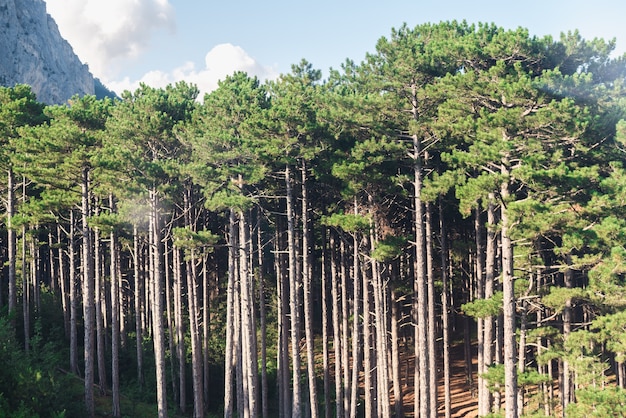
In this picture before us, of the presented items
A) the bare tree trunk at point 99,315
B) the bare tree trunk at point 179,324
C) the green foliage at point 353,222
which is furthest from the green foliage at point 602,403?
the bare tree trunk at point 99,315

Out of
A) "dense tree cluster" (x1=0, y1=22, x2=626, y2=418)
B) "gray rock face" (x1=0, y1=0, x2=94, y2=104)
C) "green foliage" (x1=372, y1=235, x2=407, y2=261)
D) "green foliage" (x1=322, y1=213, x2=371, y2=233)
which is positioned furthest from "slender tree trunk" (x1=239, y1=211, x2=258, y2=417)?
"gray rock face" (x1=0, y1=0, x2=94, y2=104)

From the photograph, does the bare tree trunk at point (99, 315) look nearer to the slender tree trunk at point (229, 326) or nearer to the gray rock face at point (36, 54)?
the slender tree trunk at point (229, 326)

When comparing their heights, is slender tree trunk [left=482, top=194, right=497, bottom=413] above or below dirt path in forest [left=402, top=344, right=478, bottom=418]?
above

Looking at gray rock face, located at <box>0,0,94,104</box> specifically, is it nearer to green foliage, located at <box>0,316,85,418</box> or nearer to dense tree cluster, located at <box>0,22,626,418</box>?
dense tree cluster, located at <box>0,22,626,418</box>

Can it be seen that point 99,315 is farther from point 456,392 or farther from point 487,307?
point 456,392

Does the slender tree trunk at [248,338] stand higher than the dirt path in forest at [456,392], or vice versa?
the slender tree trunk at [248,338]

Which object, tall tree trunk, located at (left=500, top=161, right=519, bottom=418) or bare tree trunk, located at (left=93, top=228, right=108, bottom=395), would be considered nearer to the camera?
tall tree trunk, located at (left=500, top=161, right=519, bottom=418)

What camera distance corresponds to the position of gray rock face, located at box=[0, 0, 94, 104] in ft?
307

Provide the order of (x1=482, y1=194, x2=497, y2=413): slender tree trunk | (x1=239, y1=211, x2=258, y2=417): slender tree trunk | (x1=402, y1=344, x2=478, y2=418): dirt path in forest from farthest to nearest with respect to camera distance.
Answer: (x1=402, y1=344, x2=478, y2=418): dirt path in forest
(x1=239, y1=211, x2=258, y2=417): slender tree trunk
(x1=482, y1=194, x2=497, y2=413): slender tree trunk

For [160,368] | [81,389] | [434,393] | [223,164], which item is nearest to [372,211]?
[223,164]

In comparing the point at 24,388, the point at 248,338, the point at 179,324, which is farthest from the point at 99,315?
the point at 24,388

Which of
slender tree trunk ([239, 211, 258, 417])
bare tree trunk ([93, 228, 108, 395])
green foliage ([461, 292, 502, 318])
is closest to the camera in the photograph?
green foliage ([461, 292, 502, 318])

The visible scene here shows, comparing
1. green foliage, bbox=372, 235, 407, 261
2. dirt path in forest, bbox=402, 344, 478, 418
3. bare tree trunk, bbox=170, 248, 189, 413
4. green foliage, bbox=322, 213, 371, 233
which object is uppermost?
green foliage, bbox=322, 213, 371, 233

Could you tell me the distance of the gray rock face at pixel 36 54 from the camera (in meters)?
93.6
